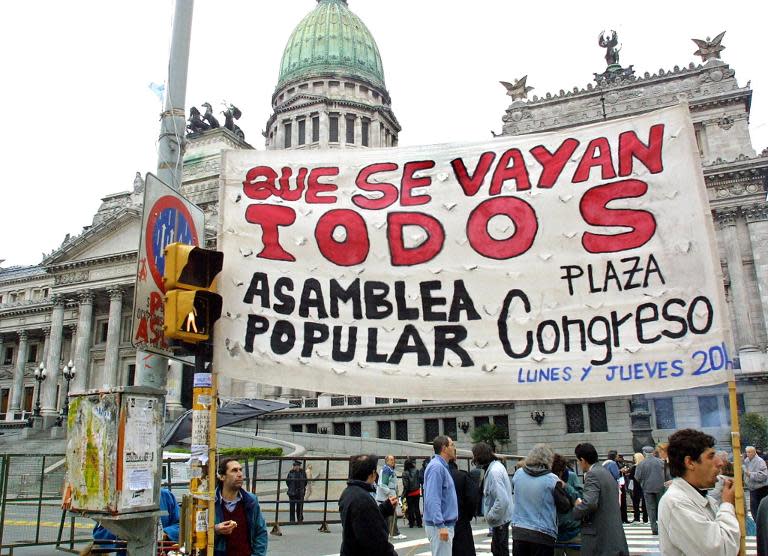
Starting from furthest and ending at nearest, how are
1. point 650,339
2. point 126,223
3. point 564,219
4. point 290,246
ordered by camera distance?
point 126,223 → point 290,246 → point 564,219 → point 650,339

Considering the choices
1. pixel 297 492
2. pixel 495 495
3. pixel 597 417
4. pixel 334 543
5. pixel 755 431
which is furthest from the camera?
pixel 597 417

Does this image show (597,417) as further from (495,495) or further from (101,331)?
(101,331)

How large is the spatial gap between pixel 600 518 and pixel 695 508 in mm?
3267

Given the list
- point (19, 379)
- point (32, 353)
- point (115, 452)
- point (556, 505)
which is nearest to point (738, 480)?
point (556, 505)

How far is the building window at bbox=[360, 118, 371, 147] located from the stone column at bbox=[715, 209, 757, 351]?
132ft

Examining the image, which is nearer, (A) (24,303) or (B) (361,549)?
(B) (361,549)

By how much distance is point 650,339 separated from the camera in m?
4.88

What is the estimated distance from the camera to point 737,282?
3791cm

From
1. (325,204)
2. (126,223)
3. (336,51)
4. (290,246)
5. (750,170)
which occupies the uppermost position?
(336,51)

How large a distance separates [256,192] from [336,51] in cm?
7001

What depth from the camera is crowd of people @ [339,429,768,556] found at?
391 cm

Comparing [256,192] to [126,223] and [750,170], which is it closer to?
[750,170]

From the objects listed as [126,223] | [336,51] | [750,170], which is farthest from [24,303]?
[750,170]

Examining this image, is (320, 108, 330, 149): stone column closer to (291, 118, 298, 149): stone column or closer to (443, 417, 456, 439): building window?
(291, 118, 298, 149): stone column
